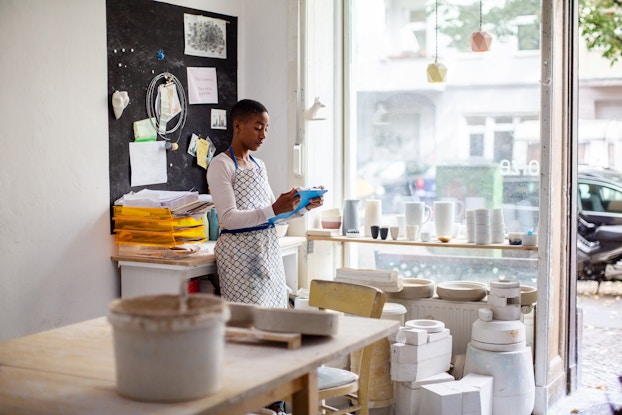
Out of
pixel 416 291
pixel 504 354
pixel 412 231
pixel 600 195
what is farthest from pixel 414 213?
pixel 600 195

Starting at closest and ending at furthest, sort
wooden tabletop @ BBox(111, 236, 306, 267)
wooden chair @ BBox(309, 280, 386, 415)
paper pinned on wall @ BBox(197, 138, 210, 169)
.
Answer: wooden chair @ BBox(309, 280, 386, 415), wooden tabletop @ BBox(111, 236, 306, 267), paper pinned on wall @ BBox(197, 138, 210, 169)

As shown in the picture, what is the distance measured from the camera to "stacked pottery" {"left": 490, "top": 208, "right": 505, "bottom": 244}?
189 inches

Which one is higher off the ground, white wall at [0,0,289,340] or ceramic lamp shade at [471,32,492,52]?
ceramic lamp shade at [471,32,492,52]

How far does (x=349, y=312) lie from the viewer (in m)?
3.41

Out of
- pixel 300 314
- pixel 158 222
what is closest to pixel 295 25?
pixel 158 222

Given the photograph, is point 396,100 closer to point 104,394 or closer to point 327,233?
point 327,233

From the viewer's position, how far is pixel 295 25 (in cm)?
511

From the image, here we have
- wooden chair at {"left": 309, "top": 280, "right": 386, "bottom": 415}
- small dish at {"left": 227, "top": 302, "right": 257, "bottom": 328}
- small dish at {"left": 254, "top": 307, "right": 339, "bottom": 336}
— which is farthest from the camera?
wooden chair at {"left": 309, "top": 280, "right": 386, "bottom": 415}

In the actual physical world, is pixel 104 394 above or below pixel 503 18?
below

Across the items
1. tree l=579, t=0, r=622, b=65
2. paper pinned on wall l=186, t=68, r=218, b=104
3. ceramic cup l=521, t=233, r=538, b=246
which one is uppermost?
tree l=579, t=0, r=622, b=65

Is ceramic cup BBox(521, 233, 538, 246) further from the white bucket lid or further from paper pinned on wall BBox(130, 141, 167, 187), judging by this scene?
paper pinned on wall BBox(130, 141, 167, 187)

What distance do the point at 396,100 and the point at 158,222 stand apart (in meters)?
1.96

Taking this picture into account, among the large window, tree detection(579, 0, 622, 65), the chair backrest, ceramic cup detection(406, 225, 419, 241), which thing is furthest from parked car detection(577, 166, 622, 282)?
the chair backrest

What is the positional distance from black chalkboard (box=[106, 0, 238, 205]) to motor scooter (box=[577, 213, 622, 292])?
5193 millimetres
